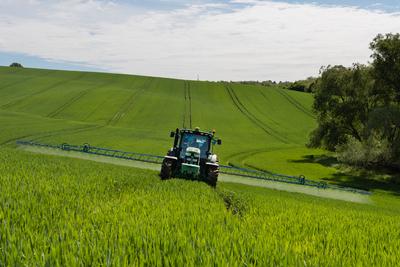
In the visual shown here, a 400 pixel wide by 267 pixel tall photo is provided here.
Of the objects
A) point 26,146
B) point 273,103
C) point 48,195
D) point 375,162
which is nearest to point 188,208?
point 48,195

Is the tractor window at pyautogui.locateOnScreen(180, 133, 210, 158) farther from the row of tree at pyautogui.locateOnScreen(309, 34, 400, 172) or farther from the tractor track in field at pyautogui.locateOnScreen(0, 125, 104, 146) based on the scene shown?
the tractor track in field at pyautogui.locateOnScreen(0, 125, 104, 146)

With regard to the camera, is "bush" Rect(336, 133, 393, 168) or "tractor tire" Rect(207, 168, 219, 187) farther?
"bush" Rect(336, 133, 393, 168)

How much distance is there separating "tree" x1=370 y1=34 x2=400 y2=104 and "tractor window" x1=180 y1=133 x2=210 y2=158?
24.5 metres

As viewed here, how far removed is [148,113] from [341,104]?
33.4 m

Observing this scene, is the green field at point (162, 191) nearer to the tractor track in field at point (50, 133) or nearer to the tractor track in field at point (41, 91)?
the tractor track in field at point (50, 133)

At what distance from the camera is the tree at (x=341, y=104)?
44.5 metres

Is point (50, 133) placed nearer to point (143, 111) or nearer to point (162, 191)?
point (143, 111)

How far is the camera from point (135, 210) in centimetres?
740

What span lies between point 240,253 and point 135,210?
10.2ft

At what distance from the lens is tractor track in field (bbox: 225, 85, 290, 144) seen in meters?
63.4

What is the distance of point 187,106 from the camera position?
76125 millimetres

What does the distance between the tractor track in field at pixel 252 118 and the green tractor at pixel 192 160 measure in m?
41.7

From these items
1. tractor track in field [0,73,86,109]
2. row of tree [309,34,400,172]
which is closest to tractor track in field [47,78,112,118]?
tractor track in field [0,73,86,109]

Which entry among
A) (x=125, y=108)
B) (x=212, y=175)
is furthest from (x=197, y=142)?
(x=125, y=108)
